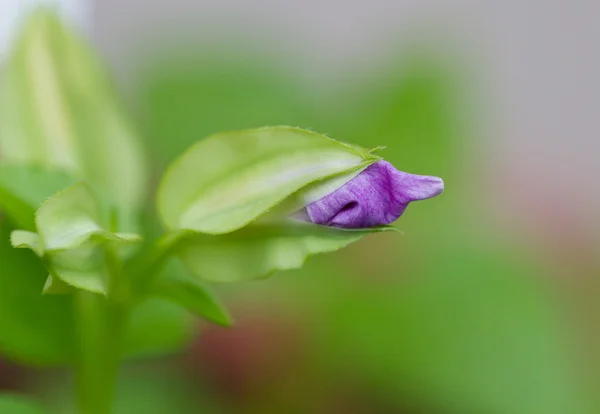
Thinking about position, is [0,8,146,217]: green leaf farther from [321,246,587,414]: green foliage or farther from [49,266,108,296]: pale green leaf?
[321,246,587,414]: green foliage

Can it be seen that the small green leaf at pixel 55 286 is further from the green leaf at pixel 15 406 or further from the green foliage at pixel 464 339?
the green foliage at pixel 464 339

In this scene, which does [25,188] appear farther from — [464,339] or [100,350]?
[464,339]

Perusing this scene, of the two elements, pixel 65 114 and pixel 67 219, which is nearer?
pixel 67 219

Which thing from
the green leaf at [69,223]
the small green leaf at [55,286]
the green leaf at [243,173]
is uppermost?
the green leaf at [243,173]

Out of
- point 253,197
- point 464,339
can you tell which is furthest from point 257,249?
point 464,339

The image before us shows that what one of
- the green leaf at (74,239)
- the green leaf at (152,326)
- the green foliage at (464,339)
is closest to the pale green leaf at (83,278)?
the green leaf at (74,239)

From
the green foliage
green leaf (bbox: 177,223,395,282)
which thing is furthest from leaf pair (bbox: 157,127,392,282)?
the green foliage
